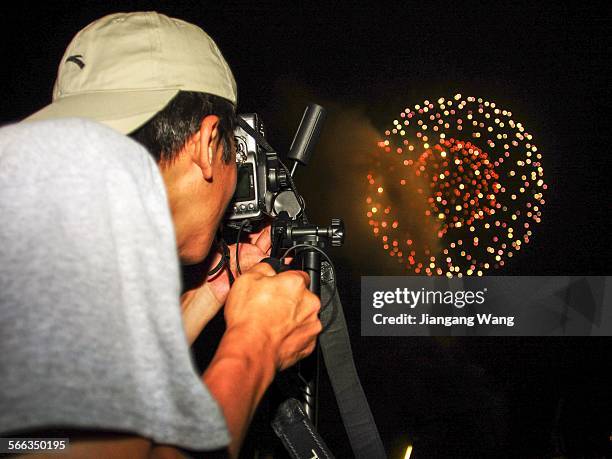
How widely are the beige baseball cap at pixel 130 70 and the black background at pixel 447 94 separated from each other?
922 millimetres

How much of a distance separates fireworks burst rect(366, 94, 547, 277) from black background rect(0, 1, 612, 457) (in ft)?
0.23

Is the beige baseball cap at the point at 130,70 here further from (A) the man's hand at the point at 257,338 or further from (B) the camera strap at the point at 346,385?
(B) the camera strap at the point at 346,385

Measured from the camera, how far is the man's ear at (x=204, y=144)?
2.40 feet

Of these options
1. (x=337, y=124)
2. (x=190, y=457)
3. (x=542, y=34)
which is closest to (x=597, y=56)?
(x=542, y=34)

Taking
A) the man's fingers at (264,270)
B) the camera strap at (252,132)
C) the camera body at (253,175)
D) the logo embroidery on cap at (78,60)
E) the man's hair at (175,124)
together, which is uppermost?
the logo embroidery on cap at (78,60)

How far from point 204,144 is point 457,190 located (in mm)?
1264

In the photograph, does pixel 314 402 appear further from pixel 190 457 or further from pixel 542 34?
pixel 542 34

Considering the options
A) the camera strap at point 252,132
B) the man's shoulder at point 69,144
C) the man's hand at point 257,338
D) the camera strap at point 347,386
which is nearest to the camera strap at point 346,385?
the camera strap at point 347,386

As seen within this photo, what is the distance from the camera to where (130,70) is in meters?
0.65

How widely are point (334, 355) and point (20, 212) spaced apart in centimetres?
70

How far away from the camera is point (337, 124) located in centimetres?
166

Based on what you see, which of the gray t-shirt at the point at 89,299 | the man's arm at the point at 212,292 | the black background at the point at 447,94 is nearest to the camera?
the gray t-shirt at the point at 89,299

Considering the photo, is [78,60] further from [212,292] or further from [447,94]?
[447,94]

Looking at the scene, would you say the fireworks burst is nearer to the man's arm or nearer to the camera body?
the man's arm
